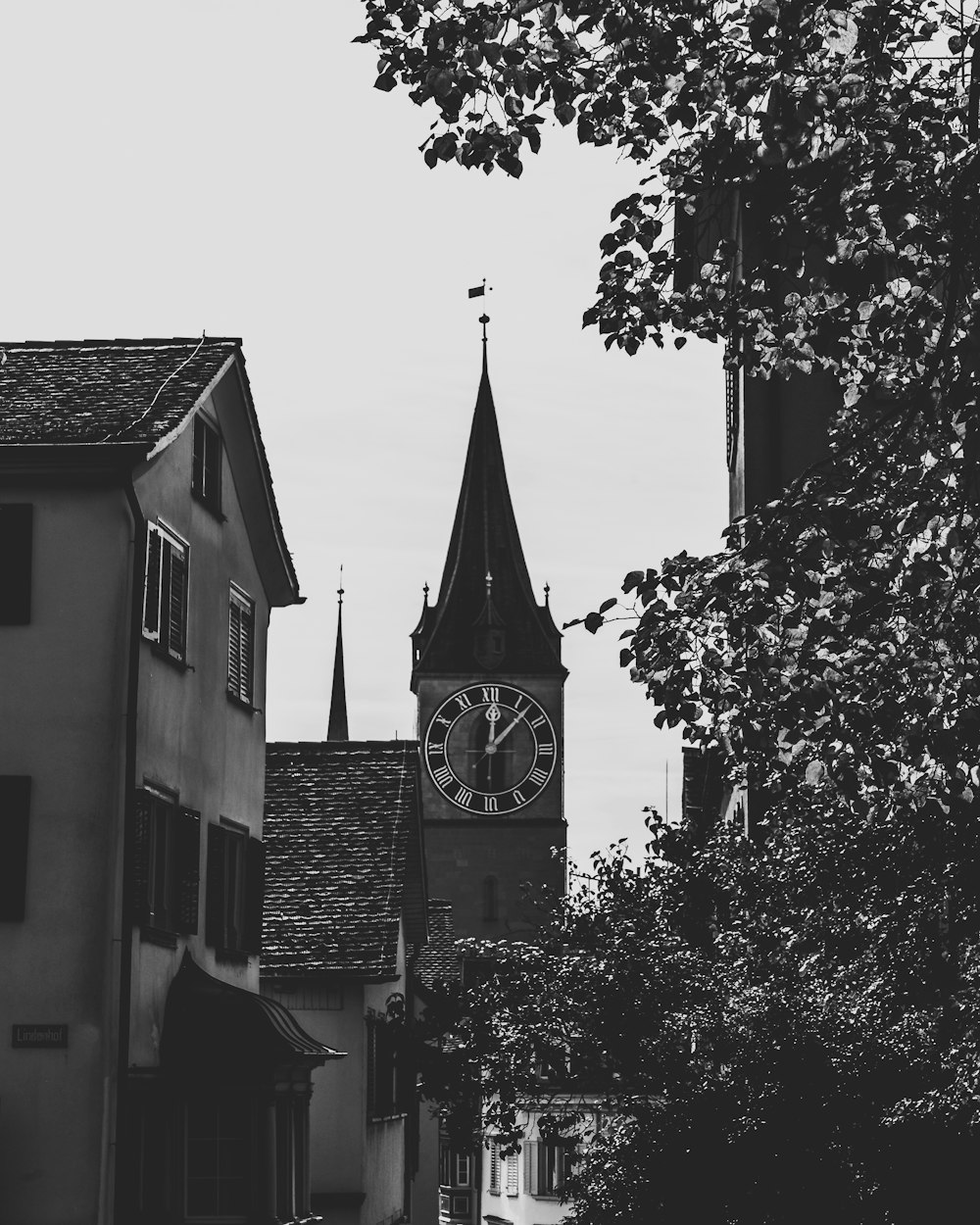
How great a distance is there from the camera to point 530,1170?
74062 millimetres

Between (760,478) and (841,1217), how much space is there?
17734 mm

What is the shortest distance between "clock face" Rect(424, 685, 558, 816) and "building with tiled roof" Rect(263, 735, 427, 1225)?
50.5 meters

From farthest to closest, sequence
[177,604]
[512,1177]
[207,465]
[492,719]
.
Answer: [492,719], [512,1177], [207,465], [177,604]

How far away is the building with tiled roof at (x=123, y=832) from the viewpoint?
1836cm

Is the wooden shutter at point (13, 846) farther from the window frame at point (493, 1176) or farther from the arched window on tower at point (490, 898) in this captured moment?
the window frame at point (493, 1176)

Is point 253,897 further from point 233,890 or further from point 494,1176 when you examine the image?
point 494,1176

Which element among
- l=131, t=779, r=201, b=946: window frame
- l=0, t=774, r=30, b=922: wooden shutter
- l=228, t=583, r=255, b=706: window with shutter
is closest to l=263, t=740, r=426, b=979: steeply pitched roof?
l=228, t=583, r=255, b=706: window with shutter

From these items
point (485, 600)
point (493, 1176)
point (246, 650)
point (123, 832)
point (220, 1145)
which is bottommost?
point (493, 1176)

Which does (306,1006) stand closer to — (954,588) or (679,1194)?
(679,1194)

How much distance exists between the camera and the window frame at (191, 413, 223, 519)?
2234 centimetres

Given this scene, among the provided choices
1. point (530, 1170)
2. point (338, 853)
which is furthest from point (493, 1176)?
point (338, 853)

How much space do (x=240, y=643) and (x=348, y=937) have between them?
174 inches

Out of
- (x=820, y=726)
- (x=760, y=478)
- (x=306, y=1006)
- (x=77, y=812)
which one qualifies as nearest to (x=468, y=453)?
(x=760, y=478)

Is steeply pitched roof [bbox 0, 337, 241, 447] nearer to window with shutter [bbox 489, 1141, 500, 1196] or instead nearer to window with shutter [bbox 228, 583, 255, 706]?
window with shutter [bbox 228, 583, 255, 706]
